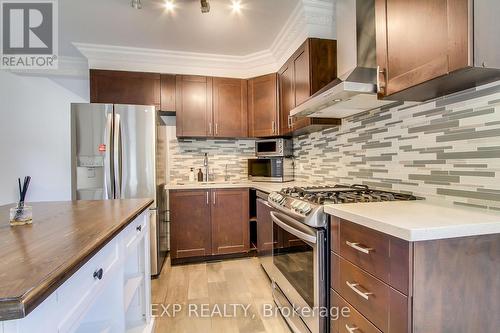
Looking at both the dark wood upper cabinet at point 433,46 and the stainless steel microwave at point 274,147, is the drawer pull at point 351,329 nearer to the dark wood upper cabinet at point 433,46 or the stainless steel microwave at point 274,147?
the dark wood upper cabinet at point 433,46

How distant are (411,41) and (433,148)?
0.60 m

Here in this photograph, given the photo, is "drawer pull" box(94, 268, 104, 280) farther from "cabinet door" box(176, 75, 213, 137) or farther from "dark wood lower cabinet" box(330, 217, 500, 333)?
"cabinet door" box(176, 75, 213, 137)

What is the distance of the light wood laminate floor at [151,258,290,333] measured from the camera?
68.1 inches

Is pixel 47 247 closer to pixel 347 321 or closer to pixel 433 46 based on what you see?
pixel 347 321

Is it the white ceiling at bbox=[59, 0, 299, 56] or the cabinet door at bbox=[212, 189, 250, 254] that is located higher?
the white ceiling at bbox=[59, 0, 299, 56]

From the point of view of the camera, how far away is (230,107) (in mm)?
3184

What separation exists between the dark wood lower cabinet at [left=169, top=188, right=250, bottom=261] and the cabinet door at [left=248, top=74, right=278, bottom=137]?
80 cm

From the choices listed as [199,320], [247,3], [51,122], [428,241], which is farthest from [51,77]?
[428,241]

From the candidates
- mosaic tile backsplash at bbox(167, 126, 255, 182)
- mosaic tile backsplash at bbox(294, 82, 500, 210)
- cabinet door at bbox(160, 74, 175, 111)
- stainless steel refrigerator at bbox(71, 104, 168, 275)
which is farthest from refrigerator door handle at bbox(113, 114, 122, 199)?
mosaic tile backsplash at bbox(294, 82, 500, 210)

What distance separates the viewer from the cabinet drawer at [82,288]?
645mm

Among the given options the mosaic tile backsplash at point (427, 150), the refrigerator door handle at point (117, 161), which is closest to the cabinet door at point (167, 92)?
the refrigerator door handle at point (117, 161)

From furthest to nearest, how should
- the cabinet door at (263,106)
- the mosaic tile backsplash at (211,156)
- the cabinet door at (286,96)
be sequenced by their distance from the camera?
the mosaic tile backsplash at (211,156), the cabinet door at (263,106), the cabinet door at (286,96)

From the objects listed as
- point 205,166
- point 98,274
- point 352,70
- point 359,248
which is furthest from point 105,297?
point 205,166

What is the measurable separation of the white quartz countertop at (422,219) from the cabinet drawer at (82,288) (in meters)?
1.02
